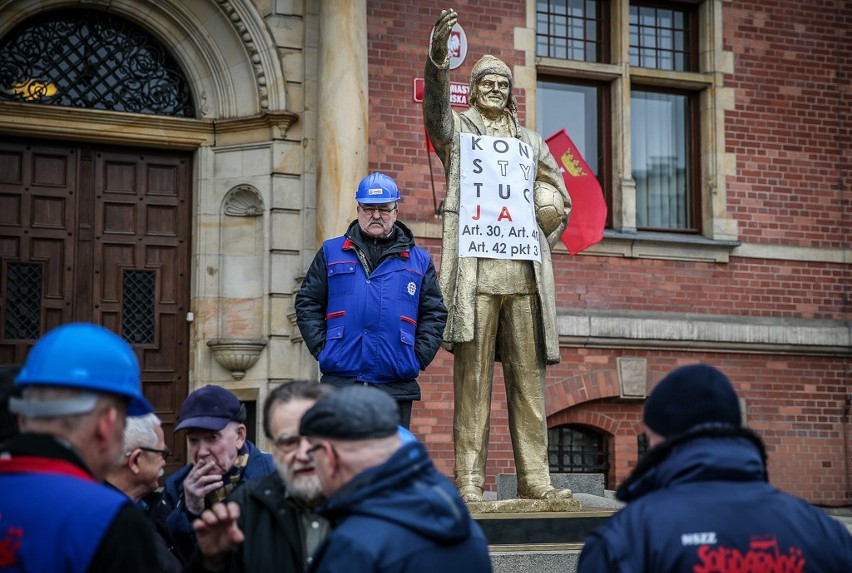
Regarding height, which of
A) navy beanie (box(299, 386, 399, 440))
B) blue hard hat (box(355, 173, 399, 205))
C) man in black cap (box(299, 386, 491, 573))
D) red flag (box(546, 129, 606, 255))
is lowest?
man in black cap (box(299, 386, 491, 573))

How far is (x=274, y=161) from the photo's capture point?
40.5 feet

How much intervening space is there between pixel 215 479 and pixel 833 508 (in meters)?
11.1

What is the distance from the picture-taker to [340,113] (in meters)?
12.0

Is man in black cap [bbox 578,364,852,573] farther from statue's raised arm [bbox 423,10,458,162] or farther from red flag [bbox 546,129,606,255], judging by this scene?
red flag [bbox 546,129,606,255]

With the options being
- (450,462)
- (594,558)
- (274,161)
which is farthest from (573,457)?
(594,558)

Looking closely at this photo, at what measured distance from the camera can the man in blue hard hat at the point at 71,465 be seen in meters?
2.68

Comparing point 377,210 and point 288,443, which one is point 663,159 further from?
point 288,443

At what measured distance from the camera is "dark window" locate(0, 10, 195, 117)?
1198 centimetres

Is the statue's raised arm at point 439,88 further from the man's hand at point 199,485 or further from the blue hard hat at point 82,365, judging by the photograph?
the blue hard hat at point 82,365

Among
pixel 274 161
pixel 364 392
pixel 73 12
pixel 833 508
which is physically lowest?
pixel 833 508

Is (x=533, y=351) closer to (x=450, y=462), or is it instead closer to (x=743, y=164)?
(x=450, y=462)

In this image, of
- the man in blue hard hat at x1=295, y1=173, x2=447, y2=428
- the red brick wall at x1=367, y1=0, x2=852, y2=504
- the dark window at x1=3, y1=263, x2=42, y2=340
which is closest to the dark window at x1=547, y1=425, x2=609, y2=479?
the red brick wall at x1=367, y1=0, x2=852, y2=504

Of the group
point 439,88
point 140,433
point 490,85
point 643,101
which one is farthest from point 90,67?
point 140,433

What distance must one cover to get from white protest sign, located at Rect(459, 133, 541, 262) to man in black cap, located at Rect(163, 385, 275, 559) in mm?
3276
